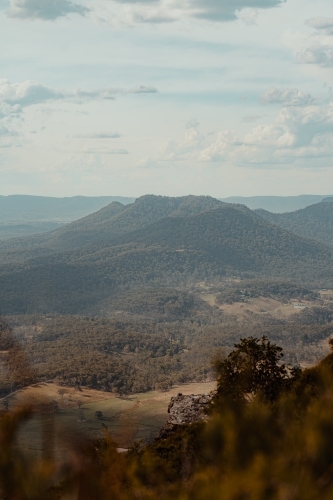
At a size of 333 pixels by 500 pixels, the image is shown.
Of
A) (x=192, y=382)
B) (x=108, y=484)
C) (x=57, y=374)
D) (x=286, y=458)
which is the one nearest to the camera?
(x=286, y=458)

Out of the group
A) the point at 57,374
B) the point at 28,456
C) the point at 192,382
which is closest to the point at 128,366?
the point at 192,382

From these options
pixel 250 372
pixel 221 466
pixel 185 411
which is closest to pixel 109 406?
pixel 185 411

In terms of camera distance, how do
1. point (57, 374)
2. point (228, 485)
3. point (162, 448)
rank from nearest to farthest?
point (228, 485) → point (162, 448) → point (57, 374)

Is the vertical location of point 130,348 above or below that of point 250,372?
below

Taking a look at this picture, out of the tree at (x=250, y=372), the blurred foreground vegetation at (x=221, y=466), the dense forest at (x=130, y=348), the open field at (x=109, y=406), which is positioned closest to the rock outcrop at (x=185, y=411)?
the tree at (x=250, y=372)

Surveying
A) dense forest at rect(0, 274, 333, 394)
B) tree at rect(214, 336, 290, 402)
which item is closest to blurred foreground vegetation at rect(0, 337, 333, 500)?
tree at rect(214, 336, 290, 402)

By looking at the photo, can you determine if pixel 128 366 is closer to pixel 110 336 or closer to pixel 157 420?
pixel 110 336

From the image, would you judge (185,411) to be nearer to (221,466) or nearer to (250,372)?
(250,372)

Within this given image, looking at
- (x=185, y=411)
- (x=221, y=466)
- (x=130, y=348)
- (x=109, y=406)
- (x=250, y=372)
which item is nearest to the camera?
(x=221, y=466)

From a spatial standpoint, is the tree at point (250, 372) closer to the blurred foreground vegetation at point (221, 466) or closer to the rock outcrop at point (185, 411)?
the rock outcrop at point (185, 411)
